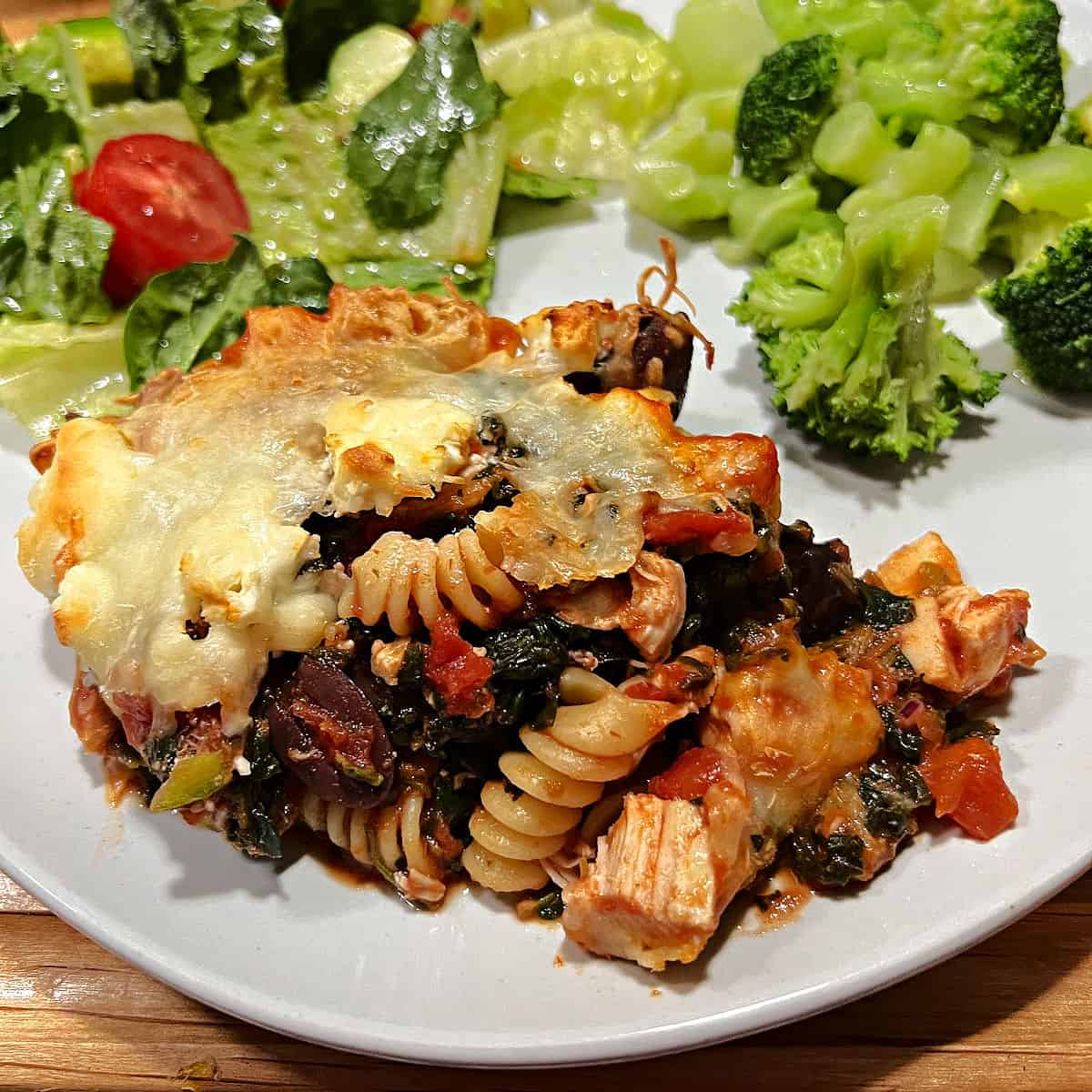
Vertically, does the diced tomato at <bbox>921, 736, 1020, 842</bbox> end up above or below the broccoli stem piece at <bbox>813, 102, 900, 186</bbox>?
below

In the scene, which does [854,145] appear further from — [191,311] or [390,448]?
[191,311]

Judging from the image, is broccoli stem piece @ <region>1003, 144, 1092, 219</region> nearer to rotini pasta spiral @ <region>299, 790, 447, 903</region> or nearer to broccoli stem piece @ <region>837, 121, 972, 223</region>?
broccoli stem piece @ <region>837, 121, 972, 223</region>

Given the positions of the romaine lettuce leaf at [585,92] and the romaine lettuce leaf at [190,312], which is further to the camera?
the romaine lettuce leaf at [585,92]

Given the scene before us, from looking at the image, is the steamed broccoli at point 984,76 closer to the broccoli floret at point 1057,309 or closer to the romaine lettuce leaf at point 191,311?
the broccoli floret at point 1057,309

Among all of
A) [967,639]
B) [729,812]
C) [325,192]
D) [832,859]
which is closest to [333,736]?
[729,812]

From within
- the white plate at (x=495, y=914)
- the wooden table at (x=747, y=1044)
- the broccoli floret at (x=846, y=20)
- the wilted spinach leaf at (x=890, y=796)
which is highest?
the broccoli floret at (x=846, y=20)

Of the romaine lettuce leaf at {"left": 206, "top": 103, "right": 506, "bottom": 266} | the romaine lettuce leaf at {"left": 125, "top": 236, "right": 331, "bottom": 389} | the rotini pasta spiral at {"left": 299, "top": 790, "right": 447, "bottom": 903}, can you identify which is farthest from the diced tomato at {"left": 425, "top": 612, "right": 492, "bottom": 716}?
the romaine lettuce leaf at {"left": 206, "top": 103, "right": 506, "bottom": 266}

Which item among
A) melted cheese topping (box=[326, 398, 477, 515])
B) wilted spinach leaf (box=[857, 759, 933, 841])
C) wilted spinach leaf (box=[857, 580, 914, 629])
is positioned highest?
melted cheese topping (box=[326, 398, 477, 515])

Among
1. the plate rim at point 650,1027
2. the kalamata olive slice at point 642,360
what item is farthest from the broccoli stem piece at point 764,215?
the plate rim at point 650,1027
